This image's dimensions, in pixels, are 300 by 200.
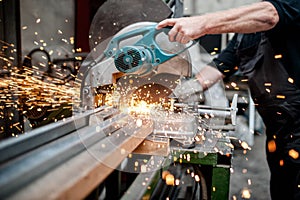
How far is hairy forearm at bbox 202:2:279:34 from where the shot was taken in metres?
1.54

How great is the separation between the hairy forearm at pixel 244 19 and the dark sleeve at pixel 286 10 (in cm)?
3

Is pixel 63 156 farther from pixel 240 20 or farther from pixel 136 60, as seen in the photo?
pixel 240 20

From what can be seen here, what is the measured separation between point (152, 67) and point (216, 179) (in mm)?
624

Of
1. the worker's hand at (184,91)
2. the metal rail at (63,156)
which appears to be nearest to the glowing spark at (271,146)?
the worker's hand at (184,91)

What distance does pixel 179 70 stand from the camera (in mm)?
1469

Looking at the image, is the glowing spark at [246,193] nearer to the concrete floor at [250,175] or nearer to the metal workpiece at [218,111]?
the concrete floor at [250,175]

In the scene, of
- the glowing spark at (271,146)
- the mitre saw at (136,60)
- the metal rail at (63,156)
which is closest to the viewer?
the metal rail at (63,156)

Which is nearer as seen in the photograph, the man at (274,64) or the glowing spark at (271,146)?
the man at (274,64)

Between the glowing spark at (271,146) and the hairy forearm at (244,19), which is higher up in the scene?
the hairy forearm at (244,19)

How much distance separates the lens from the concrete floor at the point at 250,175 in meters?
2.82

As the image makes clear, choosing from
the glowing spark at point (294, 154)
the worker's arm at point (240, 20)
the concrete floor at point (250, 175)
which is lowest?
the concrete floor at point (250, 175)

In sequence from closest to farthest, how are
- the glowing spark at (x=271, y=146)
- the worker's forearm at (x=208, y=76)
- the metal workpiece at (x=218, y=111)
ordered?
the metal workpiece at (x=218, y=111) → the glowing spark at (x=271, y=146) → the worker's forearm at (x=208, y=76)

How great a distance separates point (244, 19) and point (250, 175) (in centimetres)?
221

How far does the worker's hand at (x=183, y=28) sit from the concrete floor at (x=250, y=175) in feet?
5.91
